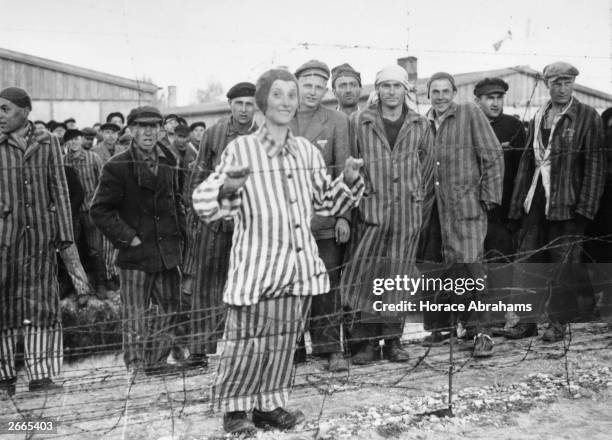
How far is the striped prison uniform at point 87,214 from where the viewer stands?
29.6ft

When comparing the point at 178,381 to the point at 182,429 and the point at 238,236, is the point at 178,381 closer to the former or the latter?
the point at 182,429

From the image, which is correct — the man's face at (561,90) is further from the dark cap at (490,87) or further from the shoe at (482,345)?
the shoe at (482,345)

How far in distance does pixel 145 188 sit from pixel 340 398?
2.27 metres

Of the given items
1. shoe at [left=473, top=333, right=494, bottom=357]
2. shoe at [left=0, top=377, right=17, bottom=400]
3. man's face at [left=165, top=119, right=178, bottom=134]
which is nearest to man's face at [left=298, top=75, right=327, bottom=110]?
shoe at [left=473, top=333, right=494, bottom=357]

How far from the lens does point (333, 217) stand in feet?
19.4

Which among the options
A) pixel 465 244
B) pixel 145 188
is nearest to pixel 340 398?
pixel 465 244

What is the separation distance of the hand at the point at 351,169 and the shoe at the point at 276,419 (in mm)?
1477

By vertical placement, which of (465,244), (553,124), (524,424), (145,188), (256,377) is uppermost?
(553,124)

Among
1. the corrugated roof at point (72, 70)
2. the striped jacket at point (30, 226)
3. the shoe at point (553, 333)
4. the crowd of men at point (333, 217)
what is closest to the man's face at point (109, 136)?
the crowd of men at point (333, 217)

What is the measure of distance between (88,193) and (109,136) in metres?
1.87

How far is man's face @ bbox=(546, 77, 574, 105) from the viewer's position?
6.50 m

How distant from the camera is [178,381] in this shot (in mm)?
5707

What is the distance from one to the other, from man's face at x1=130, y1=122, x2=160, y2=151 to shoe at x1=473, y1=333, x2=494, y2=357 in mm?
3174
